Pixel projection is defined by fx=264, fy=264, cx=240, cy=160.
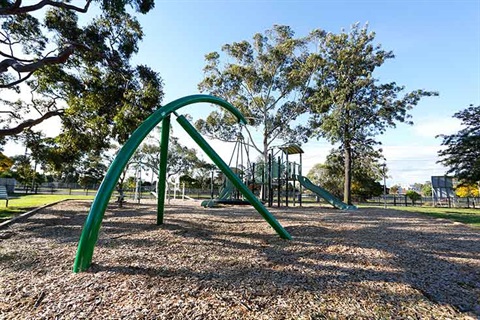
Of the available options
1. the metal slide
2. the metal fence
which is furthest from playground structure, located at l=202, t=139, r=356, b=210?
the metal fence

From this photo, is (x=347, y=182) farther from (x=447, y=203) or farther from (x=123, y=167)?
(x=447, y=203)

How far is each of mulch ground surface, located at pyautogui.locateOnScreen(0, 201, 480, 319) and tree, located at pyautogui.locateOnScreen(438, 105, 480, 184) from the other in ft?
51.7

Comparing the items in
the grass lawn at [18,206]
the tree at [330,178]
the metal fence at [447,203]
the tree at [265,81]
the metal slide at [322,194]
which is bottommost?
the metal fence at [447,203]

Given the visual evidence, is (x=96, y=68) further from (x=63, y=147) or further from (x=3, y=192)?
(x=3, y=192)

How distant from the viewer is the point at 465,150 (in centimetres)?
1756

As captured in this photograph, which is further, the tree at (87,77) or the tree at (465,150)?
the tree at (465,150)

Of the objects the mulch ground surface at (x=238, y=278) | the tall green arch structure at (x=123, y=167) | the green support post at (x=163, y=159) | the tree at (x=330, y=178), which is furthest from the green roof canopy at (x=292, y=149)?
the tree at (x=330, y=178)

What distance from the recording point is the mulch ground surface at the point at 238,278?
2293 mm

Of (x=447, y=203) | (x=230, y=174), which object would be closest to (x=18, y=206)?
(x=230, y=174)

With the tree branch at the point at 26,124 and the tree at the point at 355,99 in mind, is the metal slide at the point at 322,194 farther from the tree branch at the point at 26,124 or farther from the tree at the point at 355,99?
the tree branch at the point at 26,124

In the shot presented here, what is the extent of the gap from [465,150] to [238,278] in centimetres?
2103

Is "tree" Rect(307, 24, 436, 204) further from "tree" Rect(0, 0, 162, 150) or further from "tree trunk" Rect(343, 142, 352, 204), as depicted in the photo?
"tree" Rect(0, 0, 162, 150)

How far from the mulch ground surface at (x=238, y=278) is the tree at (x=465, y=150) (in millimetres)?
15755

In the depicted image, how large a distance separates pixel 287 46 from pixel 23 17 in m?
17.1
